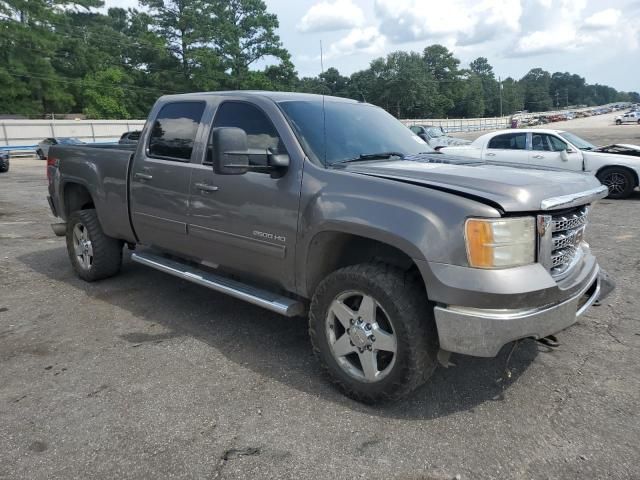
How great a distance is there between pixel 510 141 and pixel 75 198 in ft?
30.4

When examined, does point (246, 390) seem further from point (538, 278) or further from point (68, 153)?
point (68, 153)

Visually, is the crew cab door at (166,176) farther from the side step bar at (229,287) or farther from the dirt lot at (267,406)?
the dirt lot at (267,406)

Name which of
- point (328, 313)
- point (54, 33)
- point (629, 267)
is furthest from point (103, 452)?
point (54, 33)

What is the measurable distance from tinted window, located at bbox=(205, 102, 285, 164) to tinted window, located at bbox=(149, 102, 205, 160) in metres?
0.28

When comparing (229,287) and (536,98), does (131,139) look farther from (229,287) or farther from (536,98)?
(536,98)

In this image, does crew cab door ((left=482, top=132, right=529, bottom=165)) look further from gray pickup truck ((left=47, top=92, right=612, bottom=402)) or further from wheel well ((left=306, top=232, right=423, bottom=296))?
wheel well ((left=306, top=232, right=423, bottom=296))

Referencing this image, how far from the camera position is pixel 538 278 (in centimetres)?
280

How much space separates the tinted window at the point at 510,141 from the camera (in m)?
11.8

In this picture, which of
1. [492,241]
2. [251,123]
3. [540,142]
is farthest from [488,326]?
[540,142]

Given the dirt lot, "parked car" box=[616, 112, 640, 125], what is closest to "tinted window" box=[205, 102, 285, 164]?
the dirt lot

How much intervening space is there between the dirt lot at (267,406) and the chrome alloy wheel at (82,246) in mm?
865

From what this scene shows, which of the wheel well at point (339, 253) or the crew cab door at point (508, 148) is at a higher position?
the crew cab door at point (508, 148)

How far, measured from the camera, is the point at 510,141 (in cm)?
1188

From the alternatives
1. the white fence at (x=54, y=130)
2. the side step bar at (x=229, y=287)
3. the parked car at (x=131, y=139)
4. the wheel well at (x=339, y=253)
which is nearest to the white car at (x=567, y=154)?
the parked car at (x=131, y=139)
